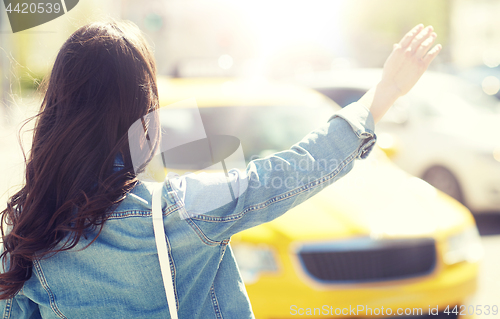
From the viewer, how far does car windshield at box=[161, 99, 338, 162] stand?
2982 mm

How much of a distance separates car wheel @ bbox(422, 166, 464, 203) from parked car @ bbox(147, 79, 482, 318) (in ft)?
7.71

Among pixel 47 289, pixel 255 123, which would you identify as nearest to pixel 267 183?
pixel 47 289

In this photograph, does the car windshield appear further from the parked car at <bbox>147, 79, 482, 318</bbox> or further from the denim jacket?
the denim jacket

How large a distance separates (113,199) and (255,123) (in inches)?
88.9

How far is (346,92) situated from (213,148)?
3.64m

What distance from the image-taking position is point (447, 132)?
5.09 metres

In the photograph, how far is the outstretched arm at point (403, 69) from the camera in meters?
1.05

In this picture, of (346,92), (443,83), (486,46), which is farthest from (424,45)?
(486,46)

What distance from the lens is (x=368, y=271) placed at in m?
2.32

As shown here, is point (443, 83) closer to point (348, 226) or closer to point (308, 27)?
point (348, 226)

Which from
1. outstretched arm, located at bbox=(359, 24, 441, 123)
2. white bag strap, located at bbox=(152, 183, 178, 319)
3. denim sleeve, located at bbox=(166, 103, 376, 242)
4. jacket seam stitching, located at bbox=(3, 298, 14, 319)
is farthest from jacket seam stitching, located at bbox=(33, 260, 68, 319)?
outstretched arm, located at bbox=(359, 24, 441, 123)

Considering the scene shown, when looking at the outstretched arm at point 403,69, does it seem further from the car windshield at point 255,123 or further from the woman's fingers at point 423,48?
the car windshield at point 255,123

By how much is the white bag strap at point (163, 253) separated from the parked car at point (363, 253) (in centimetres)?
133

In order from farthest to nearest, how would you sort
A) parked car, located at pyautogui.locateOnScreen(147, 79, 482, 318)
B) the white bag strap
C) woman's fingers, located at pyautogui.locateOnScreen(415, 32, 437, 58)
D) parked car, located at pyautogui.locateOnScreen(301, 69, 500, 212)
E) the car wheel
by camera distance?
the car wheel → parked car, located at pyautogui.locateOnScreen(301, 69, 500, 212) → parked car, located at pyautogui.locateOnScreen(147, 79, 482, 318) → woman's fingers, located at pyautogui.locateOnScreen(415, 32, 437, 58) → the white bag strap
